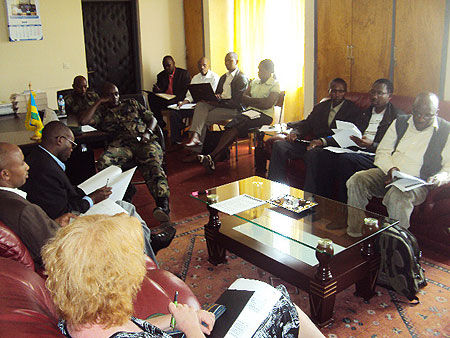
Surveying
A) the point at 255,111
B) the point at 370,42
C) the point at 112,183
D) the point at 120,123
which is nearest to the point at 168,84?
the point at 255,111

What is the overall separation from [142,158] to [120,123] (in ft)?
1.34

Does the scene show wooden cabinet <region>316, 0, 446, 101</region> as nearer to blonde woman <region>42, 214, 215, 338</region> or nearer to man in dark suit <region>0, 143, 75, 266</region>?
man in dark suit <region>0, 143, 75, 266</region>

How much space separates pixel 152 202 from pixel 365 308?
7.99ft

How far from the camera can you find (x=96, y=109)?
442 cm

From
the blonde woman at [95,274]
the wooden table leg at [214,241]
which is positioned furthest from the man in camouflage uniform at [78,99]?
the blonde woman at [95,274]

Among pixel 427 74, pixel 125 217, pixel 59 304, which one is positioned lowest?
pixel 59 304

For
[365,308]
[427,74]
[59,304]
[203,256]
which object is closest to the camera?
[59,304]

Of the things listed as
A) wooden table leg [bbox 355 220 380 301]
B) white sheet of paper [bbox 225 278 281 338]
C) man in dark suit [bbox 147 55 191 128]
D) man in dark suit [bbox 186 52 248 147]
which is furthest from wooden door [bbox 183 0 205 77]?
white sheet of paper [bbox 225 278 281 338]

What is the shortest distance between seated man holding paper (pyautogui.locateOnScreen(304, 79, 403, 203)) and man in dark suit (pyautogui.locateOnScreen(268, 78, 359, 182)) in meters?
0.21

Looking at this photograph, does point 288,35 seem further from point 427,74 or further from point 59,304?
point 59,304

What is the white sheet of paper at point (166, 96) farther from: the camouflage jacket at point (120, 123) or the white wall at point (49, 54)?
the camouflage jacket at point (120, 123)

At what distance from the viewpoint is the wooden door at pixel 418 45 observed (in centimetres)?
409

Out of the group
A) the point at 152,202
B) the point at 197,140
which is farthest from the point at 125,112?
the point at 197,140

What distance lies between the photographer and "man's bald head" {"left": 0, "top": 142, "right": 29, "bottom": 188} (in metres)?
2.35
